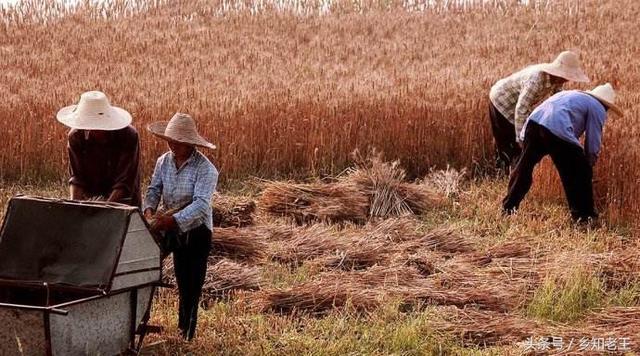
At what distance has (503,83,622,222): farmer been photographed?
7621 mm

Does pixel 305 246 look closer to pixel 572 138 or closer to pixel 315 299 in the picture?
pixel 315 299

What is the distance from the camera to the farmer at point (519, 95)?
8.27 metres

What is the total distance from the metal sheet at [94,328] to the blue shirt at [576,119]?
4030mm

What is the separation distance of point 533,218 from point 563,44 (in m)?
11.0

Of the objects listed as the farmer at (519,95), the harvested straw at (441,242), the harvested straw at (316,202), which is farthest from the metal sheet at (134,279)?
the farmer at (519,95)

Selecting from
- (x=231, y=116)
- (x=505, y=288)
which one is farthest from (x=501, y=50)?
(x=505, y=288)

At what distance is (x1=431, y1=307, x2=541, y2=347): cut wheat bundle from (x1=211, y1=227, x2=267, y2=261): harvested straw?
167 centimetres

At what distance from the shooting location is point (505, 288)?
20.0 ft

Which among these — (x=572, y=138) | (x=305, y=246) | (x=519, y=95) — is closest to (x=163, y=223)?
(x=305, y=246)

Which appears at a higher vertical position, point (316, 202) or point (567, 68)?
point (567, 68)

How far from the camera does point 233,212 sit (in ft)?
25.1

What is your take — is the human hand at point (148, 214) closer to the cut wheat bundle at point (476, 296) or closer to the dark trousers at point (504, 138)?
the cut wheat bundle at point (476, 296)

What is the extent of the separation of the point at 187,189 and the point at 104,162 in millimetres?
645

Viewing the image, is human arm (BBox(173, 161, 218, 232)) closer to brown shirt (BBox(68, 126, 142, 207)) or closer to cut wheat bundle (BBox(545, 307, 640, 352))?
brown shirt (BBox(68, 126, 142, 207))
